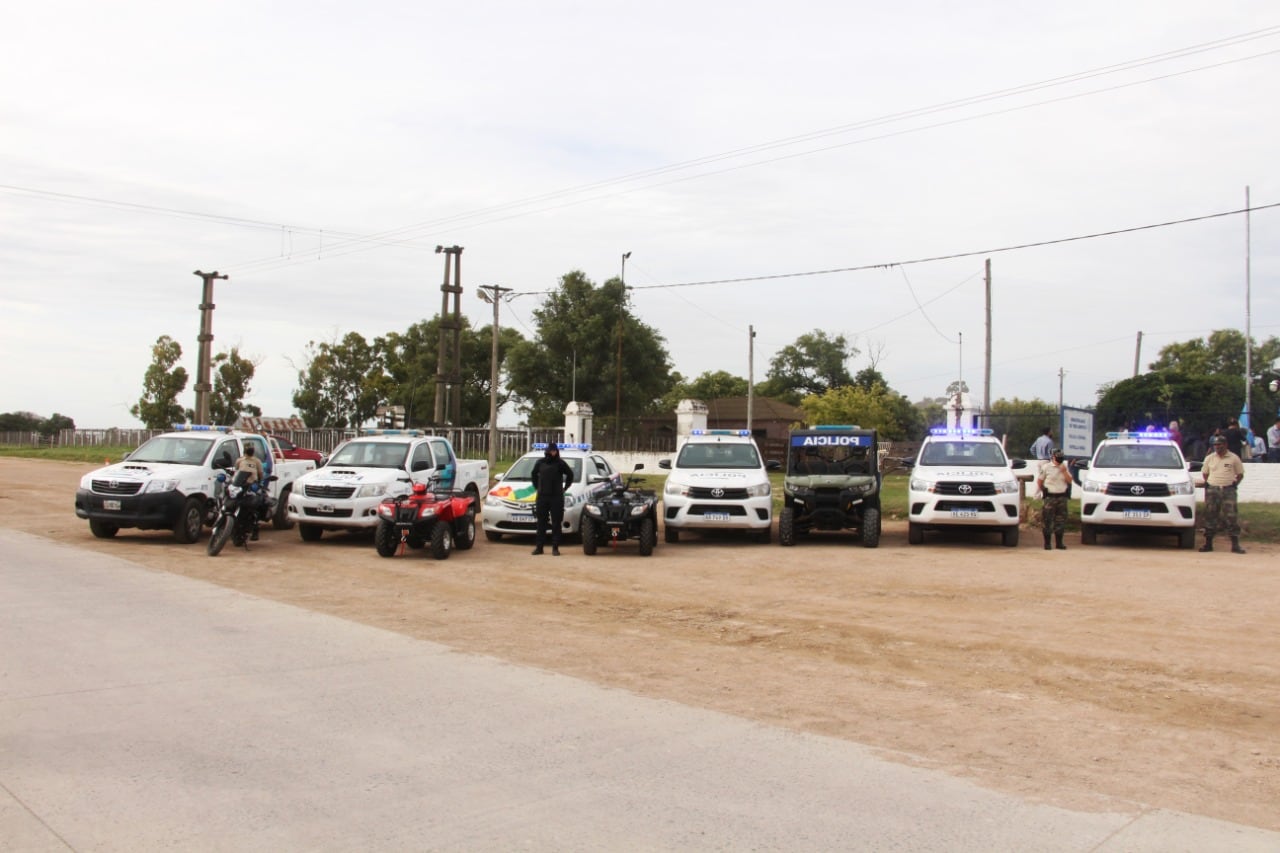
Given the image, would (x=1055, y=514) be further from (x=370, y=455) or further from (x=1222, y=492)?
(x=370, y=455)

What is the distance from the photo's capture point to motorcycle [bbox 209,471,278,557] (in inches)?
622

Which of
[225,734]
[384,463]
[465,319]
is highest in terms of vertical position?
[465,319]

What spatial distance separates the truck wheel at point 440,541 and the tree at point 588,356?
39.8m

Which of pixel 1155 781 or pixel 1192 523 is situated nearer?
pixel 1155 781

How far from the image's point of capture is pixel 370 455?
18547 mm

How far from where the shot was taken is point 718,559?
16438mm

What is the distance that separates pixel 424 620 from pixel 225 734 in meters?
4.30

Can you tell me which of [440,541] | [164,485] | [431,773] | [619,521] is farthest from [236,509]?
[431,773]

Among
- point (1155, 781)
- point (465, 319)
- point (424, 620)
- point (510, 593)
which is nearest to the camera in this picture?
point (1155, 781)

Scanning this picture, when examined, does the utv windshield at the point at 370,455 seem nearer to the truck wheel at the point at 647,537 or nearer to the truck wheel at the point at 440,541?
the truck wheel at the point at 440,541

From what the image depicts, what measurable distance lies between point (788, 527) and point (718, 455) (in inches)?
77.5

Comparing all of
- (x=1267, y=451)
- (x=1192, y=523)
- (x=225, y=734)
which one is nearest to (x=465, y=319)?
(x=1267, y=451)

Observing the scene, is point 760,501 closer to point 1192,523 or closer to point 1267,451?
point 1192,523

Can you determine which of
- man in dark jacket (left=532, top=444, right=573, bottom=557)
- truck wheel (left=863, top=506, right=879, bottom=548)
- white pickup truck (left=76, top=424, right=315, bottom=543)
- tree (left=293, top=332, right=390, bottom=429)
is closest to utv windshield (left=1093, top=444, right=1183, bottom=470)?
truck wheel (left=863, top=506, right=879, bottom=548)
